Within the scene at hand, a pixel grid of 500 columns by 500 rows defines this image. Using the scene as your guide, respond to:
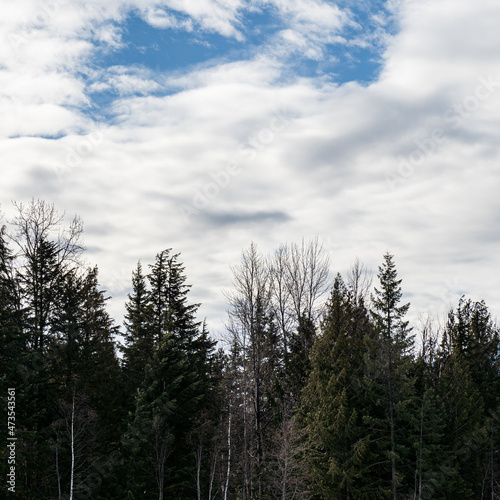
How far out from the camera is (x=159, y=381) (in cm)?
4022

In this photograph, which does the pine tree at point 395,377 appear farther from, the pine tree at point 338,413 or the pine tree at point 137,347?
the pine tree at point 137,347

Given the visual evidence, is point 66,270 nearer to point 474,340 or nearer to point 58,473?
point 58,473

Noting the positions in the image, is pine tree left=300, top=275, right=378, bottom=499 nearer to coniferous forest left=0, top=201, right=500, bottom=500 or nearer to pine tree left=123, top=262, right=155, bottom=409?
coniferous forest left=0, top=201, right=500, bottom=500

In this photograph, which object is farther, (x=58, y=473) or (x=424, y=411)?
(x=424, y=411)

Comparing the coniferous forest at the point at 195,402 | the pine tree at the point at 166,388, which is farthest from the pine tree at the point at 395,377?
the pine tree at the point at 166,388

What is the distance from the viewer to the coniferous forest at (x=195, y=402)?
34.7 meters

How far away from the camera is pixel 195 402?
131 ft

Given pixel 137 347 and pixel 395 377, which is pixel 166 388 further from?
pixel 395 377

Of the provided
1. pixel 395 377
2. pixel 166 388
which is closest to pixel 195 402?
pixel 166 388

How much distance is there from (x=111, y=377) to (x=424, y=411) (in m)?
23.0

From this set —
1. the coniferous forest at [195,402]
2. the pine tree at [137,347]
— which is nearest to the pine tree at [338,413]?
the coniferous forest at [195,402]

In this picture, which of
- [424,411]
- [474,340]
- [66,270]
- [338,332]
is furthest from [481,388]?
[66,270]

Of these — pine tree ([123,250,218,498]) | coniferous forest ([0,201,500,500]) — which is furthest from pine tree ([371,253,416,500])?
pine tree ([123,250,218,498])

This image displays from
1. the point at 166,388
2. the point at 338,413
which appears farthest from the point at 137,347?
the point at 338,413
